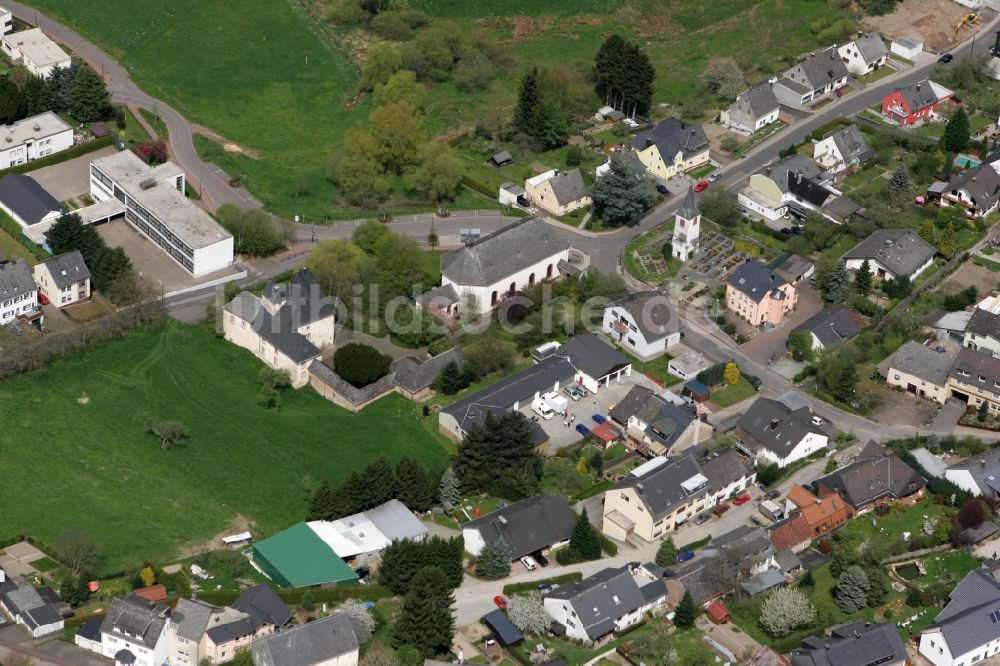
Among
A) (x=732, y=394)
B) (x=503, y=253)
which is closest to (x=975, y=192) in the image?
(x=732, y=394)

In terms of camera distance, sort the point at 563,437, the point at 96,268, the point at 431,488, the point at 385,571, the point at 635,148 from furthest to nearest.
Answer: the point at 635,148 → the point at 96,268 → the point at 563,437 → the point at 431,488 → the point at 385,571

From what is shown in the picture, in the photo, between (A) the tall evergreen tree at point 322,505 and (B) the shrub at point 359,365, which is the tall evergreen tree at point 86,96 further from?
(A) the tall evergreen tree at point 322,505

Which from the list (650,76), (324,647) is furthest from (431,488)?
(650,76)

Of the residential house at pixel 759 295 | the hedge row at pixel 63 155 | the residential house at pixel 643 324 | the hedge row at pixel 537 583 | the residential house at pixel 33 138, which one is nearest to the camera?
the hedge row at pixel 537 583

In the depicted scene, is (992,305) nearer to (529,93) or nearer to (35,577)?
(529,93)

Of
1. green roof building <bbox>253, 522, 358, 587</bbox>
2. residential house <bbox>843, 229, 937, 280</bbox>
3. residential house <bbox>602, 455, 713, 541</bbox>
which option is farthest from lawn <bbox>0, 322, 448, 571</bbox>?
residential house <bbox>843, 229, 937, 280</bbox>

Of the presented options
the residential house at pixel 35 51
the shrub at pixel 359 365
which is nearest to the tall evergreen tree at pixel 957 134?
the shrub at pixel 359 365
